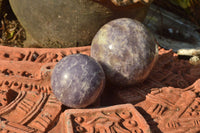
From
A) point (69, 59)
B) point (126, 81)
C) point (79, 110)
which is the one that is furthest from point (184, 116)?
point (69, 59)

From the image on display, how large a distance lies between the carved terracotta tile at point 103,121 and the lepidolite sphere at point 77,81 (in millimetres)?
108

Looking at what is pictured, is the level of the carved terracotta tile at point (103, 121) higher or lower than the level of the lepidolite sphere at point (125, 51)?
lower

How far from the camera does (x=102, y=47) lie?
7.86ft

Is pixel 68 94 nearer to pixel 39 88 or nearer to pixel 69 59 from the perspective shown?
pixel 69 59

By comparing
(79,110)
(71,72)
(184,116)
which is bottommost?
(184,116)

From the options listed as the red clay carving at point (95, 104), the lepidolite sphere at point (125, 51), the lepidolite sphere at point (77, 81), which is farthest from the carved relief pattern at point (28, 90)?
the lepidolite sphere at point (125, 51)

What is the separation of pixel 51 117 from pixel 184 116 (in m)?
1.19

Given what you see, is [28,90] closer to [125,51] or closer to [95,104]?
[95,104]

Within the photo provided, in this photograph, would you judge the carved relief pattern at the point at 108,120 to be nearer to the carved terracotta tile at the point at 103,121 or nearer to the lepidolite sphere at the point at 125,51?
the carved terracotta tile at the point at 103,121

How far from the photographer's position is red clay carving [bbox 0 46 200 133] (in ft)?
6.71

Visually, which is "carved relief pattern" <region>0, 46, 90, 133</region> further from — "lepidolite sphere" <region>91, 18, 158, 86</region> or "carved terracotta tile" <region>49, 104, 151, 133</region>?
"lepidolite sphere" <region>91, 18, 158, 86</region>

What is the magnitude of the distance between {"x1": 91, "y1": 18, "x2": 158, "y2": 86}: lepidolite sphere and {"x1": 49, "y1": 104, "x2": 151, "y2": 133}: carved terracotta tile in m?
0.38

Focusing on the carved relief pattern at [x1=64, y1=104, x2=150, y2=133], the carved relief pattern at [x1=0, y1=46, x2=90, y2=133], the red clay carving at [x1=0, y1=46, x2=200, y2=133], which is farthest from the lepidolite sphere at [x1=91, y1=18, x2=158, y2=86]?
the carved relief pattern at [x1=0, y1=46, x2=90, y2=133]

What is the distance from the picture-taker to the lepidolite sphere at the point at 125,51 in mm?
A: 2328
